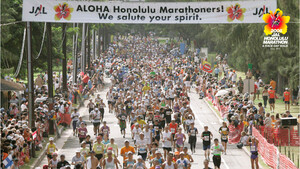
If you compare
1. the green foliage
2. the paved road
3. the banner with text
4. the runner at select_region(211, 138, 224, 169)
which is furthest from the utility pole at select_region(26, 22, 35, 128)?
the runner at select_region(211, 138, 224, 169)

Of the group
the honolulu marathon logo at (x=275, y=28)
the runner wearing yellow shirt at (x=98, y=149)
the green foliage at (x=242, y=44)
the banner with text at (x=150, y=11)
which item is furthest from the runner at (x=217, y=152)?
the green foliage at (x=242, y=44)

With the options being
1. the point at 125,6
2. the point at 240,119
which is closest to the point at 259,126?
the point at 240,119

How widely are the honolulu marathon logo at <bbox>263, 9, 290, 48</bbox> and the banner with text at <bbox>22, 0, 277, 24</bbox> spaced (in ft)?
2.69

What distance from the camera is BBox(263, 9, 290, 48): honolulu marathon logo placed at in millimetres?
27286

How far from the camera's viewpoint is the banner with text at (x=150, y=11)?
25.4m

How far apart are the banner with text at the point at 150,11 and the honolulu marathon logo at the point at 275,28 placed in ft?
2.69

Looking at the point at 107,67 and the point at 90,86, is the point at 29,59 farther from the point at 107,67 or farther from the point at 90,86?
the point at 107,67

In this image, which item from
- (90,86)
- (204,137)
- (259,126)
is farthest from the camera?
(90,86)

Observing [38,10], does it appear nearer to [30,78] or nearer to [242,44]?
[30,78]

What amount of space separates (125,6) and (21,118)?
6558 millimetres

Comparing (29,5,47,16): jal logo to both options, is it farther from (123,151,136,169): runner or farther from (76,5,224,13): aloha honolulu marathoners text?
Result: (123,151,136,169): runner

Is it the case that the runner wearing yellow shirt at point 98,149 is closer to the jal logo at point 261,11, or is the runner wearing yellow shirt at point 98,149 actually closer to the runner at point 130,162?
the runner at point 130,162

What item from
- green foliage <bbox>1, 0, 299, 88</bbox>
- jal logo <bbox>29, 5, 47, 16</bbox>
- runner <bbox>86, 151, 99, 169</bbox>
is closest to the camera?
runner <bbox>86, 151, 99, 169</bbox>

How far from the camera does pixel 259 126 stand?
28.5m
